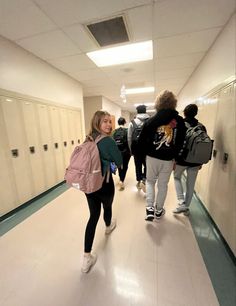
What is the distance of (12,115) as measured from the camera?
2285 millimetres

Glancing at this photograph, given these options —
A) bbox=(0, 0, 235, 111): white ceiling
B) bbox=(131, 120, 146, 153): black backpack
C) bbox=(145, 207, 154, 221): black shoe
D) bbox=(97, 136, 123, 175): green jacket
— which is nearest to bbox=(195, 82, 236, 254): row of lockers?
bbox=(145, 207, 154, 221): black shoe

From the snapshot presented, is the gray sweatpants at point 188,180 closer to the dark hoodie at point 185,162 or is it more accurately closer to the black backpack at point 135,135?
the dark hoodie at point 185,162

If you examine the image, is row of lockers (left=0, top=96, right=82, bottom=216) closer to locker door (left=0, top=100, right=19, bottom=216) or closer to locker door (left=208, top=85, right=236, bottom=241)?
locker door (left=0, top=100, right=19, bottom=216)

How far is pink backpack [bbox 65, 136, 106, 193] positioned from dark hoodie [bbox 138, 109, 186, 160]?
0.76 m

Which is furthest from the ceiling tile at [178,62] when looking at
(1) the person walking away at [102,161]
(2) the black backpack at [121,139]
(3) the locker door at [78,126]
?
(1) the person walking away at [102,161]

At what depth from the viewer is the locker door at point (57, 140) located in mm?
3181

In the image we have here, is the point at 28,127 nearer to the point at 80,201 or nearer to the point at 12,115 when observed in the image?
the point at 12,115

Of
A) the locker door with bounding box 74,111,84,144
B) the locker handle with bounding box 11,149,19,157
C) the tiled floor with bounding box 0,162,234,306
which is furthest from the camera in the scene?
the locker door with bounding box 74,111,84,144

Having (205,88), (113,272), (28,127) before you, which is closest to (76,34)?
(28,127)

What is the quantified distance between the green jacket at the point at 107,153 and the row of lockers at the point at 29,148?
1785mm

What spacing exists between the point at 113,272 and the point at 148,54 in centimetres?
335

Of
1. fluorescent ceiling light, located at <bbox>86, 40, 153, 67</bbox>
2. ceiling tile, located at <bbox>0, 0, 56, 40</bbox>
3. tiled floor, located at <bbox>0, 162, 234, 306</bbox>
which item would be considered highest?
fluorescent ceiling light, located at <bbox>86, 40, 153, 67</bbox>

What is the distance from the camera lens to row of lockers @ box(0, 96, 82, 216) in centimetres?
221

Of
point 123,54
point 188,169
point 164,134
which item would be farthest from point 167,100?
point 123,54
